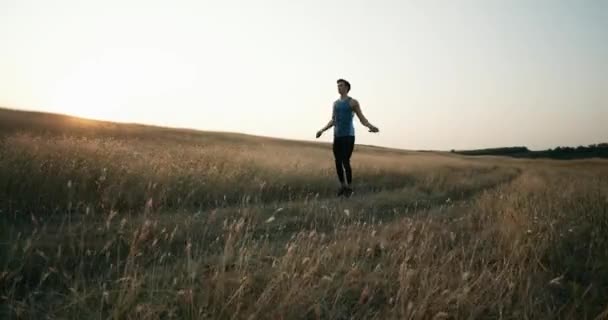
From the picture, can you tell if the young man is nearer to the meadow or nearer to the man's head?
the man's head

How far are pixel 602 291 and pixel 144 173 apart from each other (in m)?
7.24

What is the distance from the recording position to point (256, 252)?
3.98 meters

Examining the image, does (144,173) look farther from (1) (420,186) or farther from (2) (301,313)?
(1) (420,186)

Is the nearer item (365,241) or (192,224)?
(365,241)

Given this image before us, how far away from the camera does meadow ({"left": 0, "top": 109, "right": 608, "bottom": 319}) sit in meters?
2.71

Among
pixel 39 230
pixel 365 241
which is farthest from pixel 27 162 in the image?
pixel 365 241

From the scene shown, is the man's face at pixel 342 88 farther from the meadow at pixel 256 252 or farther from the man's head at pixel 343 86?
the meadow at pixel 256 252

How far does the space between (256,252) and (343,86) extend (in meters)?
6.88

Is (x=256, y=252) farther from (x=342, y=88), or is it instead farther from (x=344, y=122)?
(x=342, y=88)

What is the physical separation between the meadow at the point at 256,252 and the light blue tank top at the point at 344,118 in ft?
5.49

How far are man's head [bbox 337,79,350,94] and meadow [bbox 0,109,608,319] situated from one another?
2.59 m

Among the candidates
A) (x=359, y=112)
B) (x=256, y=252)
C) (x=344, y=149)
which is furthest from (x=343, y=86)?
(x=256, y=252)

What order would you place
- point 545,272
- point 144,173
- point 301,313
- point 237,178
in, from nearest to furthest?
point 301,313
point 545,272
point 144,173
point 237,178

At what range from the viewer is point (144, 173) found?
8141mm
